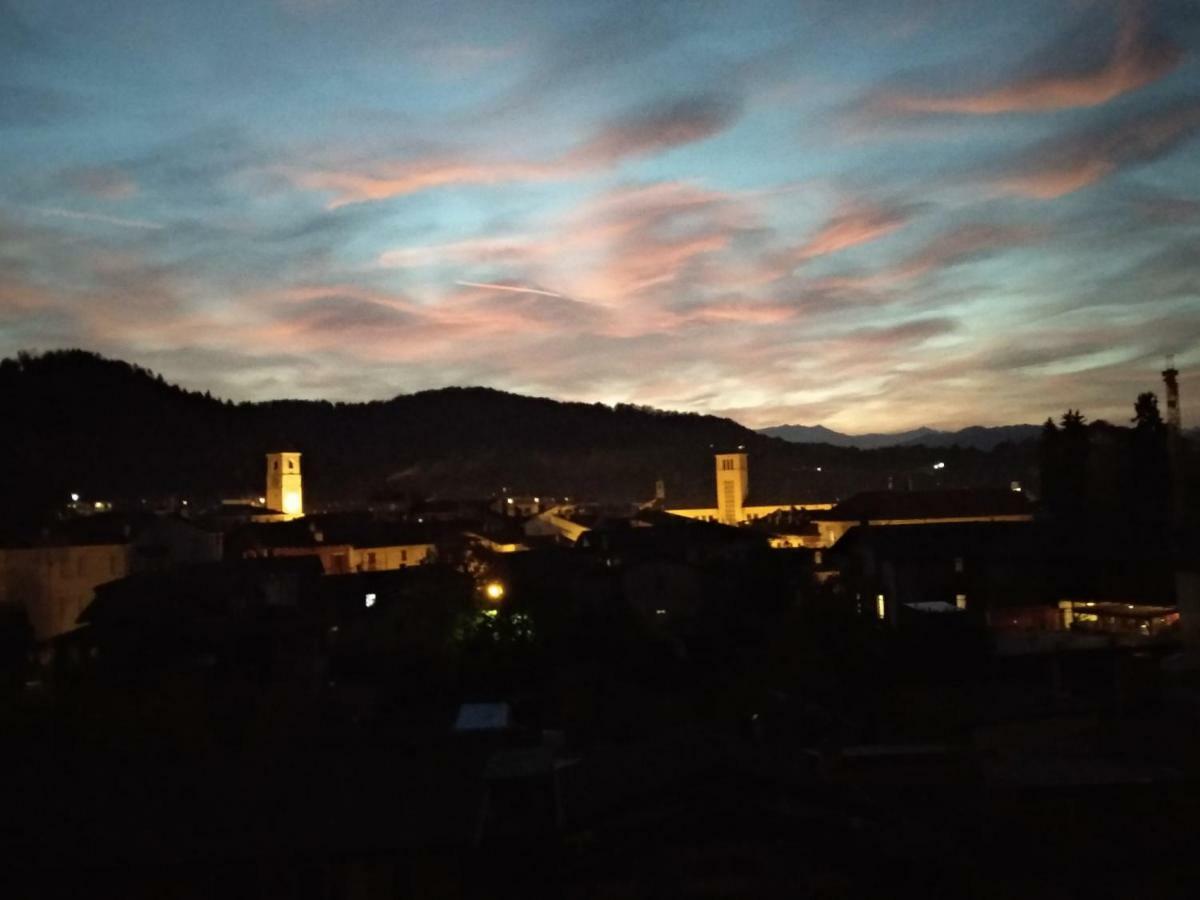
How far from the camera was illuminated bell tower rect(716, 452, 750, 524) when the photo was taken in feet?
200

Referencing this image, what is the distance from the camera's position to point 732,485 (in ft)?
201

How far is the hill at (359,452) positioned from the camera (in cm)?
5716

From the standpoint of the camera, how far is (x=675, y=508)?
→ 206 ft

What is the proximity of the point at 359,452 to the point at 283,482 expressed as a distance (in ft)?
87.1

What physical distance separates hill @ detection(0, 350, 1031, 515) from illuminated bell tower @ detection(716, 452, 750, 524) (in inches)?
161

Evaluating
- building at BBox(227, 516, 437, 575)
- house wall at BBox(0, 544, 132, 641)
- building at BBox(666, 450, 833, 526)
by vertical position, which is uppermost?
building at BBox(666, 450, 833, 526)

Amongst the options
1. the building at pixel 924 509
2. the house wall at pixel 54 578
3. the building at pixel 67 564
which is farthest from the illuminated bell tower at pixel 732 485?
the house wall at pixel 54 578

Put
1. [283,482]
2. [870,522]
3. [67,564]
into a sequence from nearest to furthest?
1. [67,564]
2. [870,522]
3. [283,482]

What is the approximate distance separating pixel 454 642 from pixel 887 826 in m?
12.6

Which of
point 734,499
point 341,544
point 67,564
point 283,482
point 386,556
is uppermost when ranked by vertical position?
point 283,482

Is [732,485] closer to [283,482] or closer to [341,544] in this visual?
[283,482]

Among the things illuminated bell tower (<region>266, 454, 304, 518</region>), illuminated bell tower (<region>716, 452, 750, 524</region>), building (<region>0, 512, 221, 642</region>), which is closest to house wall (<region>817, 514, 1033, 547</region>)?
illuminated bell tower (<region>716, 452, 750, 524</region>)

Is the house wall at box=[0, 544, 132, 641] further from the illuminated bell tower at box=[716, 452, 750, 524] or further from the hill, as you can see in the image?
the illuminated bell tower at box=[716, 452, 750, 524]

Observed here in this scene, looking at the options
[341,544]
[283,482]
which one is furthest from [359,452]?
[341,544]
